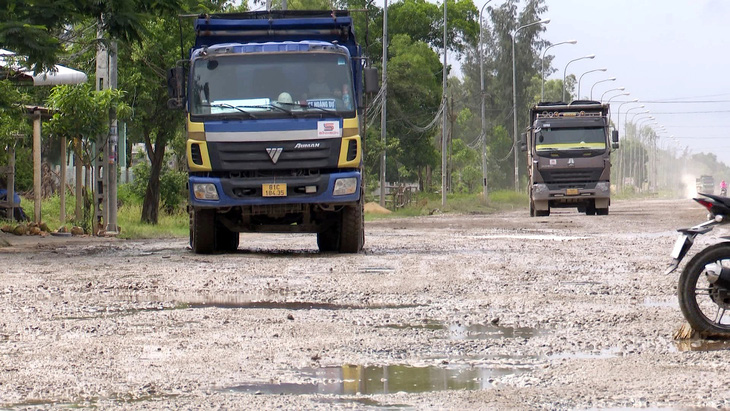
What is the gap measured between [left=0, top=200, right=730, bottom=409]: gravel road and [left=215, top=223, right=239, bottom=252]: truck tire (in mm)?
2981

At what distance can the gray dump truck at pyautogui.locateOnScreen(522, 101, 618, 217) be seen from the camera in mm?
37438

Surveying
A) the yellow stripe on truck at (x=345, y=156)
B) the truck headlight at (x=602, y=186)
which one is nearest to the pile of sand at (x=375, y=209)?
the truck headlight at (x=602, y=186)

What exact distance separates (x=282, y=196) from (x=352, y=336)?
8371 millimetres

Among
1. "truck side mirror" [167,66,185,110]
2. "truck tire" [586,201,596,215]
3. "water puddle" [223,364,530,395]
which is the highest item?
"truck side mirror" [167,66,185,110]

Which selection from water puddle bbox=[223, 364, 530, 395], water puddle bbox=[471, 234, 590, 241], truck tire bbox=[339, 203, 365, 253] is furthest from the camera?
water puddle bbox=[471, 234, 590, 241]

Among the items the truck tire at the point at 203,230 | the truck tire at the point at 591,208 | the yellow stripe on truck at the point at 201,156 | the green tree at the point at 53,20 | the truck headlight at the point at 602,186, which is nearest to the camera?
the green tree at the point at 53,20

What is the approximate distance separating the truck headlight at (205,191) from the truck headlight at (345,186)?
1.64 metres

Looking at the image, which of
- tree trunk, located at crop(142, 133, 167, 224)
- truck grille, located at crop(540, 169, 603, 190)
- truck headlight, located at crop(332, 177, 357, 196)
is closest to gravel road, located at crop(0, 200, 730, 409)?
truck headlight, located at crop(332, 177, 357, 196)

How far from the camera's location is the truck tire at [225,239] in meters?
17.8

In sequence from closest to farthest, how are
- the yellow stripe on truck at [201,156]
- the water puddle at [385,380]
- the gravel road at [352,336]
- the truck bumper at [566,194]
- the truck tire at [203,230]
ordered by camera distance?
the gravel road at [352,336] < the water puddle at [385,380] < the yellow stripe on truck at [201,156] < the truck tire at [203,230] < the truck bumper at [566,194]

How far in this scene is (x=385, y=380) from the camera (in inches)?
239

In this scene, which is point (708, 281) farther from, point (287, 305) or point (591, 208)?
point (591, 208)

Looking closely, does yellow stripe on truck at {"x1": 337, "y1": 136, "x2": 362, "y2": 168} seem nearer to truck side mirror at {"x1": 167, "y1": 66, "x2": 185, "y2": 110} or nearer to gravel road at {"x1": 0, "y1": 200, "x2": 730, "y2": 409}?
gravel road at {"x1": 0, "y1": 200, "x2": 730, "y2": 409}

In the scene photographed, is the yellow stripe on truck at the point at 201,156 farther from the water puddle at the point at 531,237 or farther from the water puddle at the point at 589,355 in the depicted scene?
the water puddle at the point at 589,355
